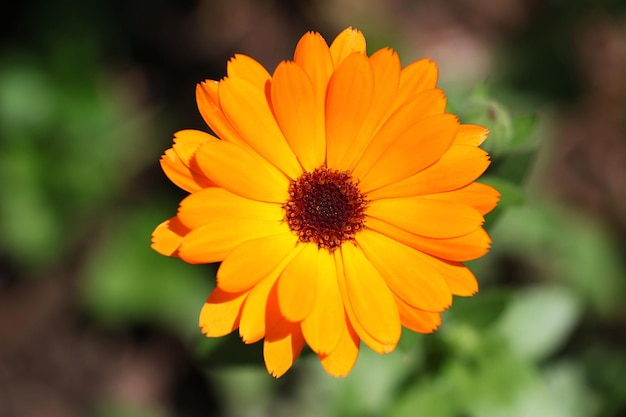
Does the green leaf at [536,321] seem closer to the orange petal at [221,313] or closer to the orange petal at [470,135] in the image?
A: the orange petal at [470,135]

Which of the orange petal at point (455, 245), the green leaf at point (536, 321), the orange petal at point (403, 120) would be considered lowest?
the green leaf at point (536, 321)

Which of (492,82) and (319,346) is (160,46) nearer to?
(492,82)

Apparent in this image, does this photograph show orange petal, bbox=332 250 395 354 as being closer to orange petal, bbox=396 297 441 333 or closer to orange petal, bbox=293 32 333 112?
orange petal, bbox=396 297 441 333

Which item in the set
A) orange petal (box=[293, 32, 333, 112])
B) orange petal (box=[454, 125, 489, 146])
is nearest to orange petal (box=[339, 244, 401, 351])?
orange petal (box=[454, 125, 489, 146])

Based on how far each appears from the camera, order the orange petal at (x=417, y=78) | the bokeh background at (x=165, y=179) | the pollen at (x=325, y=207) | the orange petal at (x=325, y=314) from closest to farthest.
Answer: the orange petal at (x=325, y=314) < the orange petal at (x=417, y=78) < the pollen at (x=325, y=207) < the bokeh background at (x=165, y=179)

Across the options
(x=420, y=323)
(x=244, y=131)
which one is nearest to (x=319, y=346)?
(x=420, y=323)

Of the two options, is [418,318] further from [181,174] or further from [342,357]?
[181,174]

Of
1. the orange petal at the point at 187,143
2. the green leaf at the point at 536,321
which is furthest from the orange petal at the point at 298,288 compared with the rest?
the green leaf at the point at 536,321

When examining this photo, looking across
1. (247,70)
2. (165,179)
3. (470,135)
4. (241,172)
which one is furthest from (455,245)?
(165,179)
